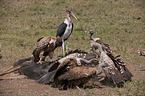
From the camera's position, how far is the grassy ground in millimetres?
5137

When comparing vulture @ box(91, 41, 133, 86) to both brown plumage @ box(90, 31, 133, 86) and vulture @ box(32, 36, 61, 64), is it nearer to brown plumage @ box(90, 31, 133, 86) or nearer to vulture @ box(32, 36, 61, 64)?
brown plumage @ box(90, 31, 133, 86)

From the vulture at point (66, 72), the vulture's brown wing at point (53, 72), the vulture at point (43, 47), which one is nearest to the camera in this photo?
the vulture at point (66, 72)

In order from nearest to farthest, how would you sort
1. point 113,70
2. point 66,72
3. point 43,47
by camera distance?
point 66,72 → point 113,70 → point 43,47

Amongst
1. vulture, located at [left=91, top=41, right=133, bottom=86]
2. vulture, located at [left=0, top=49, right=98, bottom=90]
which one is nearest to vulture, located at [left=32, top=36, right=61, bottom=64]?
vulture, located at [left=0, top=49, right=98, bottom=90]

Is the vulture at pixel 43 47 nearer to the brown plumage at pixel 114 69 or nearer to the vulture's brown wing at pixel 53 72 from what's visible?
the vulture's brown wing at pixel 53 72

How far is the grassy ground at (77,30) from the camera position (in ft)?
16.9

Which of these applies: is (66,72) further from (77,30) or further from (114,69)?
(77,30)

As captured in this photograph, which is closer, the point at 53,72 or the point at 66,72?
the point at 66,72

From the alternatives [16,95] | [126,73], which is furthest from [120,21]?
[16,95]

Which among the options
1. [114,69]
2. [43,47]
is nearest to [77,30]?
[43,47]

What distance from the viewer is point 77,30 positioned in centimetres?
1277

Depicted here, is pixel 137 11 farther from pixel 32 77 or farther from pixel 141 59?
pixel 32 77

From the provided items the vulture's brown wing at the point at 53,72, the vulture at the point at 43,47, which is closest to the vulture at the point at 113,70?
the vulture's brown wing at the point at 53,72

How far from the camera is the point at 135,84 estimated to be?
207 inches
